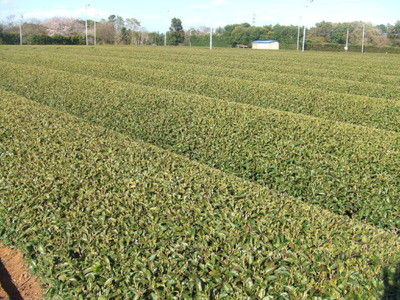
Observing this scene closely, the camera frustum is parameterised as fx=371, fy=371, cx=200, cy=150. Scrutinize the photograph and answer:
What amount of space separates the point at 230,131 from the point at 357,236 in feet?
13.1

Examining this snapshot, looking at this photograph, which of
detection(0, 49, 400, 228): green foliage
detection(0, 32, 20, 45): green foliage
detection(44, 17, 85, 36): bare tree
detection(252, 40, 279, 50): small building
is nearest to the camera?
detection(0, 49, 400, 228): green foliage

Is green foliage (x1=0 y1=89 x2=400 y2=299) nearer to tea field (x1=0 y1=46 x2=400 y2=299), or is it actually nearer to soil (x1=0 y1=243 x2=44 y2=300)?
tea field (x1=0 y1=46 x2=400 y2=299)

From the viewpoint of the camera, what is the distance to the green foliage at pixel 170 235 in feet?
7.34

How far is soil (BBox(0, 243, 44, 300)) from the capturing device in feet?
11.7

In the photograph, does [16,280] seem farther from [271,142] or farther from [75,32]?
[75,32]

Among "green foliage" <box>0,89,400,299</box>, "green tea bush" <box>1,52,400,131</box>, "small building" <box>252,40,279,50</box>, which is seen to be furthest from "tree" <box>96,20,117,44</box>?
"green foliage" <box>0,89,400,299</box>

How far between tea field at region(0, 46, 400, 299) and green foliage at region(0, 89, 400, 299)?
0.01 m

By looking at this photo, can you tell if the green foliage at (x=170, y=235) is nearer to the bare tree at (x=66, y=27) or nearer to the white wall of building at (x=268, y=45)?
the white wall of building at (x=268, y=45)

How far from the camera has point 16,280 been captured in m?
3.79

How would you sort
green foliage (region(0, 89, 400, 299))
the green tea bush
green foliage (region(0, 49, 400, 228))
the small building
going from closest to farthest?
green foliage (region(0, 89, 400, 299))
green foliage (region(0, 49, 400, 228))
the green tea bush
the small building

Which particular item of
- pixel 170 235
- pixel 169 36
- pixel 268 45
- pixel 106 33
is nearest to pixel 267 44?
pixel 268 45

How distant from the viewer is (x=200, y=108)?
7574 millimetres

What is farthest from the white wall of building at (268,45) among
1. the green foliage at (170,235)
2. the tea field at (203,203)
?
the green foliage at (170,235)

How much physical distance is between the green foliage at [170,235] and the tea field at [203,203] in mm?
11
